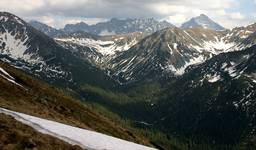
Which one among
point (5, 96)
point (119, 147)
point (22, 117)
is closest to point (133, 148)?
point (119, 147)

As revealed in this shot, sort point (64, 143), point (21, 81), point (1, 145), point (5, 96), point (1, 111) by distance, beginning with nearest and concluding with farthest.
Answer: point (1, 145) < point (64, 143) < point (1, 111) < point (5, 96) < point (21, 81)

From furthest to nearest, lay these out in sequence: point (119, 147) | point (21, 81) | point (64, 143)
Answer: point (21, 81) < point (119, 147) < point (64, 143)

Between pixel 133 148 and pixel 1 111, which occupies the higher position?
pixel 1 111

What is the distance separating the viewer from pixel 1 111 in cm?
5041

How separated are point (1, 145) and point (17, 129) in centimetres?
463

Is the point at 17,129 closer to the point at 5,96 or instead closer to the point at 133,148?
the point at 133,148

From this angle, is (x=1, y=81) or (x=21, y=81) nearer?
(x=1, y=81)

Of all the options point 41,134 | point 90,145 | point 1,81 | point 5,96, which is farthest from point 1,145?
point 1,81

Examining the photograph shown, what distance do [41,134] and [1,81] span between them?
199 ft

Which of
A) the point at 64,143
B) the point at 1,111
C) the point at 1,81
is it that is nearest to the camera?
the point at 64,143

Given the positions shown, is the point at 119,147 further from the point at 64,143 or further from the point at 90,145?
the point at 64,143

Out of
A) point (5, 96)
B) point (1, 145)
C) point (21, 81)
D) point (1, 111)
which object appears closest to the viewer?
point (1, 145)

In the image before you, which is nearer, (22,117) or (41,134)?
(41,134)

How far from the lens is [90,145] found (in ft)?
141
